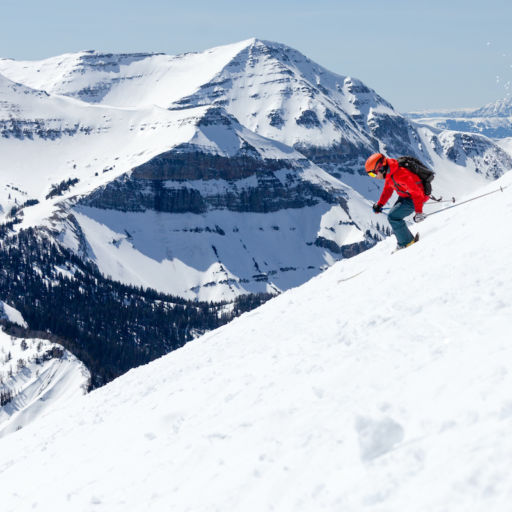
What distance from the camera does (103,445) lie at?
15.1 meters

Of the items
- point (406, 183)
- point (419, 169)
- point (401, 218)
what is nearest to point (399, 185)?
point (406, 183)

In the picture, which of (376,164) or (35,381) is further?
(35,381)

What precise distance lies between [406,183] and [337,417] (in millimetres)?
13216

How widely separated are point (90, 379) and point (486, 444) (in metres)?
133

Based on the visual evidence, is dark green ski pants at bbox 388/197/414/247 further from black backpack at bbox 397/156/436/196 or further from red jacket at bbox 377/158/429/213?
black backpack at bbox 397/156/436/196

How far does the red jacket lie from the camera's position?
22297mm

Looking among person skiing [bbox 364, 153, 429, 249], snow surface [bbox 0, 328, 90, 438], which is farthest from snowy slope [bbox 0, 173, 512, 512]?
snow surface [bbox 0, 328, 90, 438]

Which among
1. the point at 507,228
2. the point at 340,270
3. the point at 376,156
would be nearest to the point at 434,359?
the point at 507,228

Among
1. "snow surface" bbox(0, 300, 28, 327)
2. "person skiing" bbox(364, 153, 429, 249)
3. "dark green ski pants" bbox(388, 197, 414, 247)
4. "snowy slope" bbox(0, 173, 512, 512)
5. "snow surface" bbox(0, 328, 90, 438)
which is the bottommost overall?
"snow surface" bbox(0, 328, 90, 438)

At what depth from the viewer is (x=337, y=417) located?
36.8 ft

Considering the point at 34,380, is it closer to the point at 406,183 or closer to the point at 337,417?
the point at 406,183

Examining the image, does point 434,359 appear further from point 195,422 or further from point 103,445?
point 103,445

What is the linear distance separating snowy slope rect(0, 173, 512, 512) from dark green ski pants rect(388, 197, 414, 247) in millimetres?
2775

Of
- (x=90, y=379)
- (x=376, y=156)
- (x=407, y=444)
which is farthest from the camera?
(x=90, y=379)
